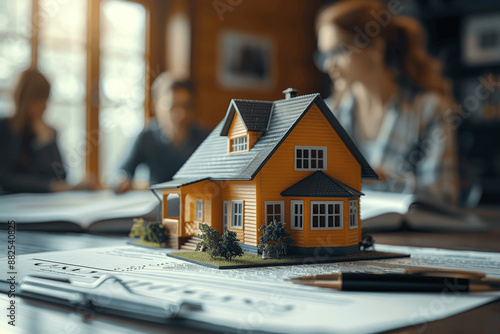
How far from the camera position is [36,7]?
1602cm

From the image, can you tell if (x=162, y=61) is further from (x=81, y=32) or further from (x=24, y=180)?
(x=24, y=180)

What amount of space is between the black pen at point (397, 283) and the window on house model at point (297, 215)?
7.08 feet

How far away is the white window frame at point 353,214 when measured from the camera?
11.2 meters

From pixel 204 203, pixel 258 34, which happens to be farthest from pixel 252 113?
pixel 258 34

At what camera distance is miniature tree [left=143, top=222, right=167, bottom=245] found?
12.5 m

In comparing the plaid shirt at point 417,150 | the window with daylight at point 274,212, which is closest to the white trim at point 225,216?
the window with daylight at point 274,212

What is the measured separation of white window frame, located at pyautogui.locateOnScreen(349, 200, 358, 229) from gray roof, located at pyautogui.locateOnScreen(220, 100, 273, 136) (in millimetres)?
2412

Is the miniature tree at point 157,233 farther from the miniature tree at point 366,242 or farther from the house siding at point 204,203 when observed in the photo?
the miniature tree at point 366,242

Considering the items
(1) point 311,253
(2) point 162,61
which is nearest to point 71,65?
(2) point 162,61

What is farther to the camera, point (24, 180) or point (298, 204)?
point (24, 180)

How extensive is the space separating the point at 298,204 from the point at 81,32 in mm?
10265

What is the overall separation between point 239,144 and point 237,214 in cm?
161

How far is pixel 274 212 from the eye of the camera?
10.8m

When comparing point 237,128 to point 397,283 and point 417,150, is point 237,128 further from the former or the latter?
point 417,150
